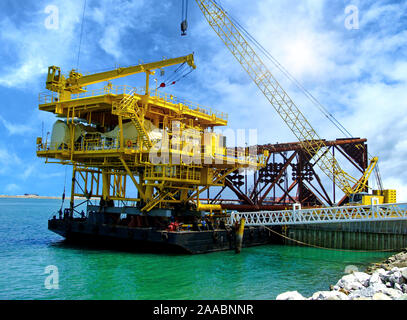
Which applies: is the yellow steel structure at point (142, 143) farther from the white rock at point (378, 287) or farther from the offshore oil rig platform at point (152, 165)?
the white rock at point (378, 287)

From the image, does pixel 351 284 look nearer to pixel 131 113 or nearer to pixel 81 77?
pixel 131 113

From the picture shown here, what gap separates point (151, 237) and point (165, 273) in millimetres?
5709

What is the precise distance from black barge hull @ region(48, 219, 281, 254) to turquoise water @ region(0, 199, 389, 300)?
0.83m

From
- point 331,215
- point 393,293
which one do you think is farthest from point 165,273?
point 331,215

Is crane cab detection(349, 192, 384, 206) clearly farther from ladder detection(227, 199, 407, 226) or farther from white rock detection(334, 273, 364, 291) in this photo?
white rock detection(334, 273, 364, 291)

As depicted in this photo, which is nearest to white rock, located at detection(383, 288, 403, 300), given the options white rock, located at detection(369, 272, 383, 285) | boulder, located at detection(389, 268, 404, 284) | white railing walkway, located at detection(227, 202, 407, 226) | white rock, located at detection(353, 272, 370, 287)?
boulder, located at detection(389, 268, 404, 284)

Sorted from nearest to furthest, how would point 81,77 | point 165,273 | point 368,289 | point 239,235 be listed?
point 368,289 → point 165,273 → point 239,235 → point 81,77

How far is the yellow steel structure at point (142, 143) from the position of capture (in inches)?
1073

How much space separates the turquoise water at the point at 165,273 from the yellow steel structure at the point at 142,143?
19.5ft

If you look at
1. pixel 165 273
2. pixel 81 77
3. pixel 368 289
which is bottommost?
pixel 165 273

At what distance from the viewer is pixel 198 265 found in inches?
906

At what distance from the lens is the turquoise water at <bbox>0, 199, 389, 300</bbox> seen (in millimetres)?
16891

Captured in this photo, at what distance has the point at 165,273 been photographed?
67.5ft
